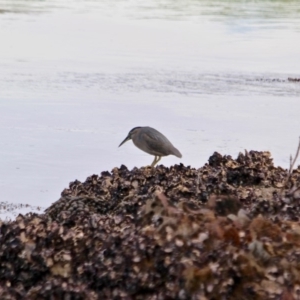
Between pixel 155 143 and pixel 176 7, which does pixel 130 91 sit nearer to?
pixel 155 143

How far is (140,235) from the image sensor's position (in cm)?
378

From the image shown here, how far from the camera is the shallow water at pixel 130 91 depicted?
10.2 metres

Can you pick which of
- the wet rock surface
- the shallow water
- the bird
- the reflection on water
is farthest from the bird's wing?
the reflection on water

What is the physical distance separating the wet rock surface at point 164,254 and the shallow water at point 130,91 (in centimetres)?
413

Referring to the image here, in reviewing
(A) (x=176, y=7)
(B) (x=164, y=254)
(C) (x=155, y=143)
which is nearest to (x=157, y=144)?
(C) (x=155, y=143)

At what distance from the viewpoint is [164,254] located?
3615mm

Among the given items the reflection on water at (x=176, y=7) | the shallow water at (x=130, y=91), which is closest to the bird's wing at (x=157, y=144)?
the shallow water at (x=130, y=91)

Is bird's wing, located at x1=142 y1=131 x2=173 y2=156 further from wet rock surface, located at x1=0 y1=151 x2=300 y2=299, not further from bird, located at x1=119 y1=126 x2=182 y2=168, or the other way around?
wet rock surface, located at x1=0 y1=151 x2=300 y2=299

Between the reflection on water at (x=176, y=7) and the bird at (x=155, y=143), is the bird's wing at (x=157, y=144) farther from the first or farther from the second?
the reflection on water at (x=176, y=7)

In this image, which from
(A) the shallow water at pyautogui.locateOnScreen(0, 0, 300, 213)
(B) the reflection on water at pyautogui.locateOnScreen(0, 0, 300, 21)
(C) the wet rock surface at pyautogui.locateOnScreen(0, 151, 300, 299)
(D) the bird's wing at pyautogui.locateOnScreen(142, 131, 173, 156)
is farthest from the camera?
(B) the reflection on water at pyautogui.locateOnScreen(0, 0, 300, 21)

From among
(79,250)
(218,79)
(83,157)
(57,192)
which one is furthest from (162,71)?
(79,250)

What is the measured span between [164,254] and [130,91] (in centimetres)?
1111

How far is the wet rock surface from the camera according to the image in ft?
11.3

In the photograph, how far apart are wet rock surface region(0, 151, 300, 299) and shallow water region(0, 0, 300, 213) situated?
4133mm
